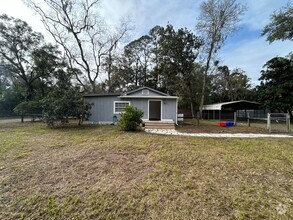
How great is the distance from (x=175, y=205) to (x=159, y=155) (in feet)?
6.58

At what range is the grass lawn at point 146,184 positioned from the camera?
7.23ft

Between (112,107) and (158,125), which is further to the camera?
(112,107)

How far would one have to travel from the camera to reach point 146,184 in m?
2.86

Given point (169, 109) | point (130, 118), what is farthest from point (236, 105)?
point (130, 118)

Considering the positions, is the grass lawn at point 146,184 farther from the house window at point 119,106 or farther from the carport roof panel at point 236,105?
the carport roof panel at point 236,105

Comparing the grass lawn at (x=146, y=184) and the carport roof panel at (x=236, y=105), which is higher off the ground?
the carport roof panel at (x=236, y=105)

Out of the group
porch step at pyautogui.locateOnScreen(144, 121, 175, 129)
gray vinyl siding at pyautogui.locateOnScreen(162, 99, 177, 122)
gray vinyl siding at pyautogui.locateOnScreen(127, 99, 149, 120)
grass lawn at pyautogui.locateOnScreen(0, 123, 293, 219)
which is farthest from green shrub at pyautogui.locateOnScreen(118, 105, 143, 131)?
gray vinyl siding at pyautogui.locateOnScreen(162, 99, 177, 122)

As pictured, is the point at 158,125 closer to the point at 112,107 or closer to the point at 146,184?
the point at 112,107

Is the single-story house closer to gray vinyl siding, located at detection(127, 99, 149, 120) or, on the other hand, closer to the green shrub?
gray vinyl siding, located at detection(127, 99, 149, 120)

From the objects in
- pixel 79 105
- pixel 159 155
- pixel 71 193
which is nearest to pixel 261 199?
pixel 159 155

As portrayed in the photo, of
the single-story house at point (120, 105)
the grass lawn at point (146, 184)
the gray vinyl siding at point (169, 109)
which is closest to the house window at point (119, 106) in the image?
the single-story house at point (120, 105)

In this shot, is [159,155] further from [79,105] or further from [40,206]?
[79,105]

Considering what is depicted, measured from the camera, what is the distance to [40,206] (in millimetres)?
2330

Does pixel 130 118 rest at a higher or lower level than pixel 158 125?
higher
